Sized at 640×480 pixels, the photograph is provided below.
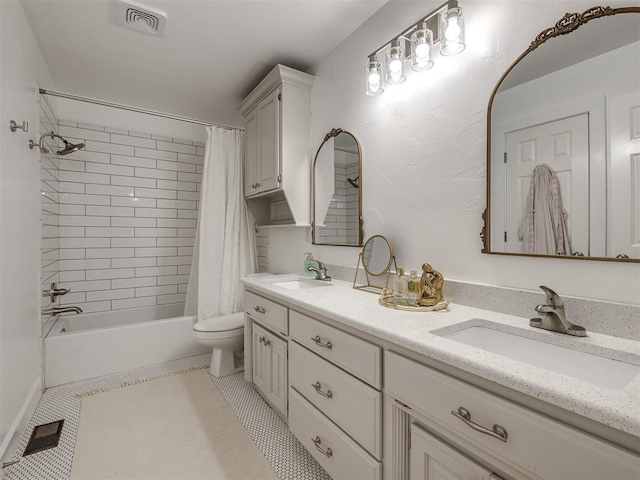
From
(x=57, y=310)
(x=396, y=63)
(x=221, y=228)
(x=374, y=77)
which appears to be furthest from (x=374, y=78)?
(x=57, y=310)

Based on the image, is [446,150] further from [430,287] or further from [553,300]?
[553,300]

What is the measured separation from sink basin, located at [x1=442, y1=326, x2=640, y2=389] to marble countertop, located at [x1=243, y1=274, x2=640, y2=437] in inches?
0.8

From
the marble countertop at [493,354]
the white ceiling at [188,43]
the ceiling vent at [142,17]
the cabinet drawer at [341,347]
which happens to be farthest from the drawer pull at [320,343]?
the ceiling vent at [142,17]

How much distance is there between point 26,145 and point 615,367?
3008 mm

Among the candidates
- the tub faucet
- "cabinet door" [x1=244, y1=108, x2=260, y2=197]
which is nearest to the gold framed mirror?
"cabinet door" [x1=244, y1=108, x2=260, y2=197]

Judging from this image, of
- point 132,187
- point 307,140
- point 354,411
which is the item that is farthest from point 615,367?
point 132,187

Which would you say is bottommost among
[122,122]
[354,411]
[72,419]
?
[72,419]

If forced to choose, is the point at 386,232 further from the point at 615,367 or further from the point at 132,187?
the point at 132,187

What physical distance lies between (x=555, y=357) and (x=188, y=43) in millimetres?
2626

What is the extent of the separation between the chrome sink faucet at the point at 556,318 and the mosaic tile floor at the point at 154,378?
1.19 m

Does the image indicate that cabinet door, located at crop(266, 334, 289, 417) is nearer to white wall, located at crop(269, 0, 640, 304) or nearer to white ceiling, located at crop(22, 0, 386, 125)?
white wall, located at crop(269, 0, 640, 304)

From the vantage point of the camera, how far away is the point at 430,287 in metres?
1.34

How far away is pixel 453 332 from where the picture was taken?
109 centimetres

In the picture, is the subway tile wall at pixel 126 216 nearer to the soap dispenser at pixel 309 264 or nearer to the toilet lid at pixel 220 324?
the toilet lid at pixel 220 324
